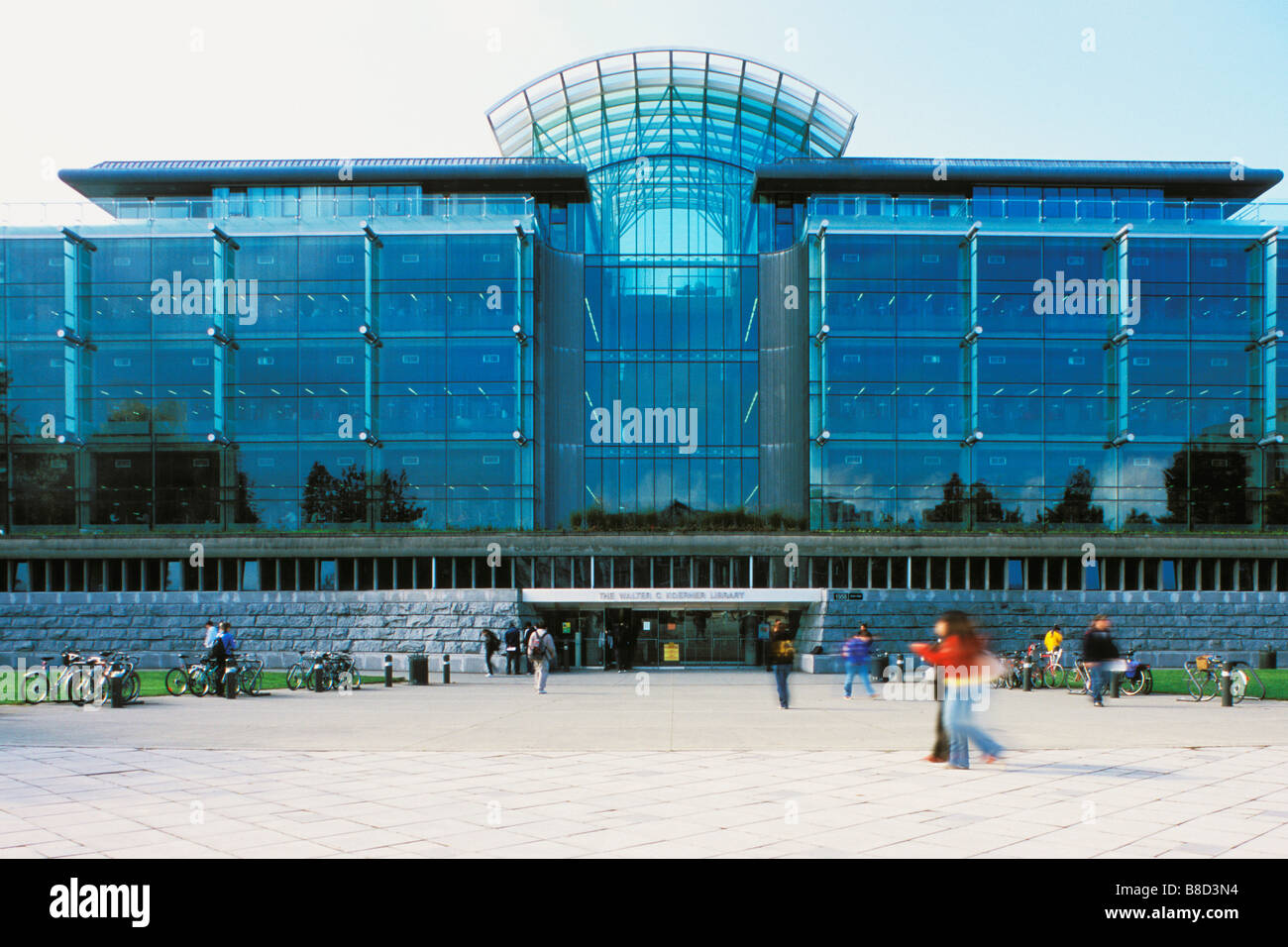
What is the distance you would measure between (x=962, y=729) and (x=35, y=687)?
740 inches

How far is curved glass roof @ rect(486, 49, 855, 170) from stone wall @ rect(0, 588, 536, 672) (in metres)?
25.3

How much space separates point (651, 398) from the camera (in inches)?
1980

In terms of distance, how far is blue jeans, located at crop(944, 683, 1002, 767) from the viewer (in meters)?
11.0

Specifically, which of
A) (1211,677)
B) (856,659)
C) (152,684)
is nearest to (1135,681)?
(1211,677)

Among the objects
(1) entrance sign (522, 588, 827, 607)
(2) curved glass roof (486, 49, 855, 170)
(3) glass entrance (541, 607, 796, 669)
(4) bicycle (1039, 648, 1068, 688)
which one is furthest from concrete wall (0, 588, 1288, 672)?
(2) curved glass roof (486, 49, 855, 170)

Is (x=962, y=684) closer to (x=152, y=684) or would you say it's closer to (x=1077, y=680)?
(x=1077, y=680)

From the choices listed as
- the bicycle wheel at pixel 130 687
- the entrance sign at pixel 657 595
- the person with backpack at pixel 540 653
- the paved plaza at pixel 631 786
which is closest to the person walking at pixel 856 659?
the paved plaza at pixel 631 786

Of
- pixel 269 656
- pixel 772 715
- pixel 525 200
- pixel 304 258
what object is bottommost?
pixel 269 656

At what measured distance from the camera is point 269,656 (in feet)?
125

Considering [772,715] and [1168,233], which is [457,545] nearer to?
[772,715]

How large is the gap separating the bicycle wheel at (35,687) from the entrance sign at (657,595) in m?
19.3

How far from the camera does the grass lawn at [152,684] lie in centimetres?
2188

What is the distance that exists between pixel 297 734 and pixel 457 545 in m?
27.7

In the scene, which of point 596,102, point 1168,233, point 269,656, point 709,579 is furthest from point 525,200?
point 1168,233
